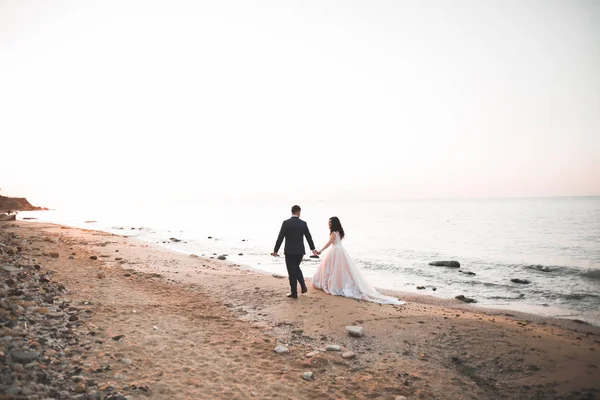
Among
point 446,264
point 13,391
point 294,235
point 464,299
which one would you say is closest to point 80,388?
point 13,391

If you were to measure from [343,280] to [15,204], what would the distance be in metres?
111

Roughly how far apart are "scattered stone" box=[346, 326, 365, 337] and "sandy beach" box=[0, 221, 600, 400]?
170mm

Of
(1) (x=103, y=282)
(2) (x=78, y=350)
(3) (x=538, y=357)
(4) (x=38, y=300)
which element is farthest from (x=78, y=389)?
(3) (x=538, y=357)

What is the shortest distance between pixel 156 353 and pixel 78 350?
1318mm

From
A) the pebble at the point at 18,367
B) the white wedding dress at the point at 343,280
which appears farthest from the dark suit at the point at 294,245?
the pebble at the point at 18,367

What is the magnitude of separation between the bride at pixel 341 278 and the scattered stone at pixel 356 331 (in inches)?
119

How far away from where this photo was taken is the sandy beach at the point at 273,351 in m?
4.98

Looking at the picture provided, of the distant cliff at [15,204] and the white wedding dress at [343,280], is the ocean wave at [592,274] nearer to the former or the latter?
the white wedding dress at [343,280]

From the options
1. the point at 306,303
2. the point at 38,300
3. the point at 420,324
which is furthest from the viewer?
the point at 306,303

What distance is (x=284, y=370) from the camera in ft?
19.2

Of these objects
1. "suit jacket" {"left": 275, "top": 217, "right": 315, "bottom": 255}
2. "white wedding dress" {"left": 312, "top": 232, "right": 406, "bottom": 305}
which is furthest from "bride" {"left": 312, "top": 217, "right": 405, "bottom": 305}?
"suit jacket" {"left": 275, "top": 217, "right": 315, "bottom": 255}

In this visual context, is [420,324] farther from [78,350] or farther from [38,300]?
[38,300]

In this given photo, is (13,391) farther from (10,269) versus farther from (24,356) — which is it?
(10,269)

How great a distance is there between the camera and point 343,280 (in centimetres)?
1106
